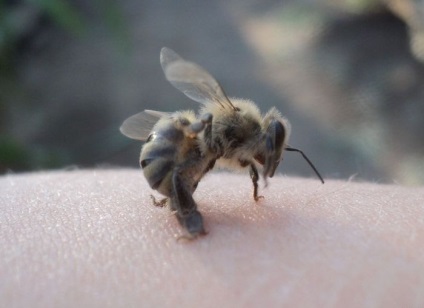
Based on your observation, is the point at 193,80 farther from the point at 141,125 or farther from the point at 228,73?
the point at 228,73

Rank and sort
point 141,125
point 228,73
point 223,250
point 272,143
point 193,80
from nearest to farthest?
point 223,250
point 193,80
point 272,143
point 141,125
point 228,73

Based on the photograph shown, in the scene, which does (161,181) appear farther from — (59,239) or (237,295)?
(237,295)

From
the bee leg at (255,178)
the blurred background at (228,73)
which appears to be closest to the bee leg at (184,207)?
the bee leg at (255,178)

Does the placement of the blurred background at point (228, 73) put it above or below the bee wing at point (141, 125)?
below

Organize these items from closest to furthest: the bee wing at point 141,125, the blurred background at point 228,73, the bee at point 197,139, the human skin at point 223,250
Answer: the human skin at point 223,250 → the bee at point 197,139 → the bee wing at point 141,125 → the blurred background at point 228,73

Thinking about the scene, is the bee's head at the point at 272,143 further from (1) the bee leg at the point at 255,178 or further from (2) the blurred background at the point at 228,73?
(2) the blurred background at the point at 228,73

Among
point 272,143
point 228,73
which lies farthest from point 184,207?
point 228,73
